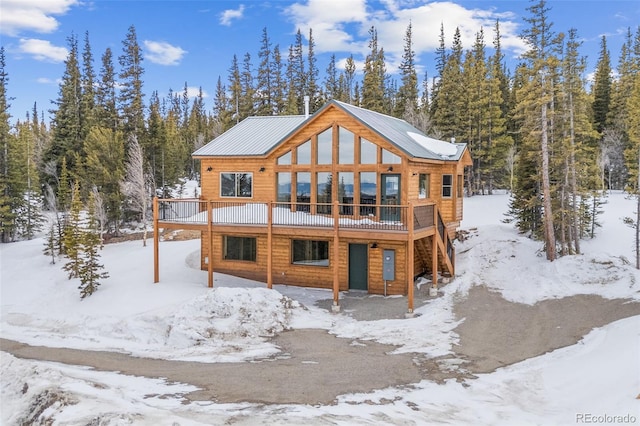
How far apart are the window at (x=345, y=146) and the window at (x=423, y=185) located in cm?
313

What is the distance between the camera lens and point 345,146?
62.4 feet

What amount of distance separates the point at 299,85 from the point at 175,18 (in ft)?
95.9

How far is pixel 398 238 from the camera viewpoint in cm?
1612

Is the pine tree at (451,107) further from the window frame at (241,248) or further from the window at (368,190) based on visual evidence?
the window frame at (241,248)

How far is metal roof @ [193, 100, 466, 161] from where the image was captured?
18.6 metres

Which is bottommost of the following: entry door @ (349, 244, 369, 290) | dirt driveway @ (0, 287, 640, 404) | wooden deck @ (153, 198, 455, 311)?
dirt driveway @ (0, 287, 640, 404)

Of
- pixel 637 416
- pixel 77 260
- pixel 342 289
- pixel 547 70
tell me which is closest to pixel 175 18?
pixel 77 260

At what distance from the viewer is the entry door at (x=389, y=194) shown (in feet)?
60.0

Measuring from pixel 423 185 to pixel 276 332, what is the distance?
9624 millimetres

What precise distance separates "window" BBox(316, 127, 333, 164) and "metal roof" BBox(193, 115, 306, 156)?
5.71 ft

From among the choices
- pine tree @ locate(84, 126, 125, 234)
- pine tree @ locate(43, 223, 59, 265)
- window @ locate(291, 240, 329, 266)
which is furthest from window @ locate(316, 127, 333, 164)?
pine tree @ locate(84, 126, 125, 234)

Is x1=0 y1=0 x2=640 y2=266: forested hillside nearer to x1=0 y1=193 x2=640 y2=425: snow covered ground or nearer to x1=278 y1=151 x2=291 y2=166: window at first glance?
x1=0 y1=193 x2=640 y2=425: snow covered ground

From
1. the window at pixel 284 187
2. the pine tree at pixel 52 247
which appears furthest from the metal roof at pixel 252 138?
the pine tree at pixel 52 247

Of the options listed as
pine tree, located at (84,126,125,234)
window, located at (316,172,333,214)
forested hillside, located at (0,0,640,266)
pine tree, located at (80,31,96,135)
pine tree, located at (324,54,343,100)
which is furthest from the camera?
pine tree, located at (324,54,343,100)
